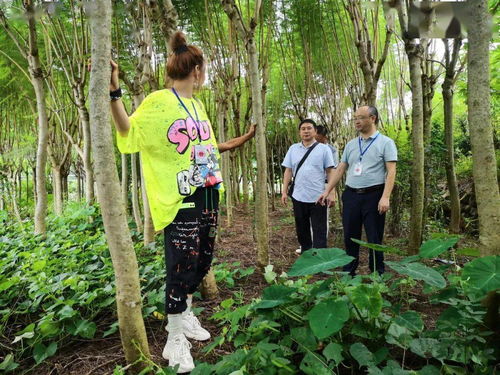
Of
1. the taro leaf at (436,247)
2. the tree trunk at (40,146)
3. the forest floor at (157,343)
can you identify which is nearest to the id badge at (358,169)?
the forest floor at (157,343)

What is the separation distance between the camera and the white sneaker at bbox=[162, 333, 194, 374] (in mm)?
1739

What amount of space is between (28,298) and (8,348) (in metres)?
0.56

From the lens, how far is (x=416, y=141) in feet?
12.8

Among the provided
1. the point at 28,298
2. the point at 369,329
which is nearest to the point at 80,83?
the point at 28,298

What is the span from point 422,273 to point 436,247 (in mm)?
201

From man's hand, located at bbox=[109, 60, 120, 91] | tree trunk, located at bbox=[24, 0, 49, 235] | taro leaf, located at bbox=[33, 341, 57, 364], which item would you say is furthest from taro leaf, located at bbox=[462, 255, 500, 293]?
tree trunk, located at bbox=[24, 0, 49, 235]

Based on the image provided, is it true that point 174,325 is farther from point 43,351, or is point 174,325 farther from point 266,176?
point 266,176

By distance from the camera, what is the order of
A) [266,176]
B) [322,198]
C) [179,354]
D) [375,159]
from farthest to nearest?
1. [322,198]
2. [266,176]
3. [375,159]
4. [179,354]

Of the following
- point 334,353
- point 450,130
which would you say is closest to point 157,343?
point 334,353

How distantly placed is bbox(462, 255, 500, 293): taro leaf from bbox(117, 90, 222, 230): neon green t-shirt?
140 centimetres

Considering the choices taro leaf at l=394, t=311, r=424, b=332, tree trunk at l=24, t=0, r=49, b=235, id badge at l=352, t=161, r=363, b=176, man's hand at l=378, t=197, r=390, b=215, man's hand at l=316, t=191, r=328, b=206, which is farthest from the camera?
tree trunk at l=24, t=0, r=49, b=235

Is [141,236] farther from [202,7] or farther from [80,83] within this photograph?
[202,7]

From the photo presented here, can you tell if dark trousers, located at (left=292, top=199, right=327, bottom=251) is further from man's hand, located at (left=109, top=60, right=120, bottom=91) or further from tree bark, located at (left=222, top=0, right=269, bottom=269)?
man's hand, located at (left=109, top=60, right=120, bottom=91)

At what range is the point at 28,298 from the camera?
2.49m
